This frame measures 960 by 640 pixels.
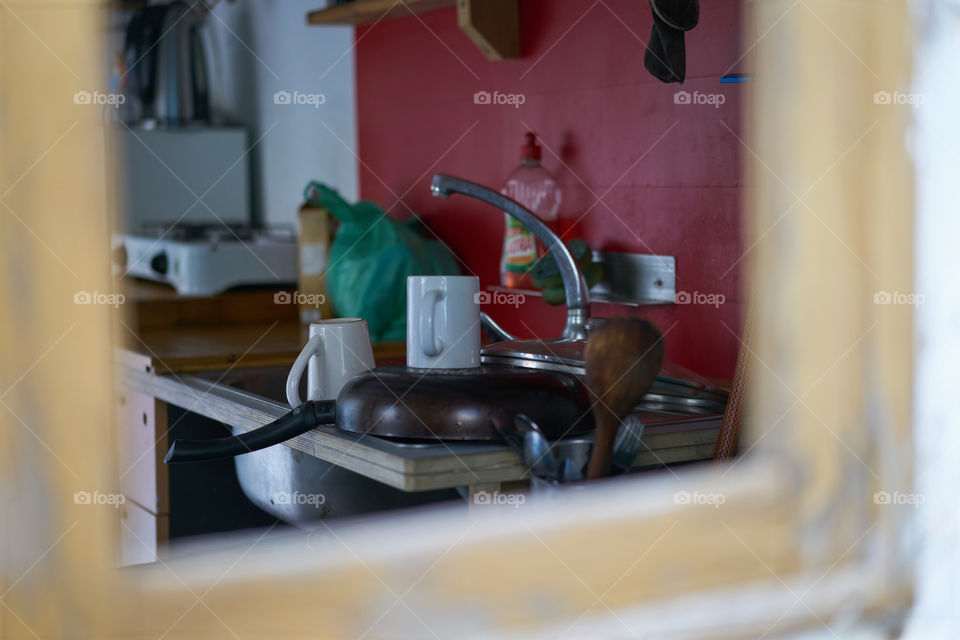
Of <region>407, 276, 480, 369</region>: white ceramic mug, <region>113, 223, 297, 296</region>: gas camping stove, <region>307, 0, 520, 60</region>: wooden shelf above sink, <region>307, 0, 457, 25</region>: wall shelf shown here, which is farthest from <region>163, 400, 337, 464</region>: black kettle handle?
<region>113, 223, 297, 296</region>: gas camping stove

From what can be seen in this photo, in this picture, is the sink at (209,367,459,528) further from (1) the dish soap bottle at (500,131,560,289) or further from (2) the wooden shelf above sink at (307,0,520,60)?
(2) the wooden shelf above sink at (307,0,520,60)

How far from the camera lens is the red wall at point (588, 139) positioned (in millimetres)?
1571

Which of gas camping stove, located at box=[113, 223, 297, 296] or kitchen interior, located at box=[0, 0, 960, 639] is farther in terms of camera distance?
gas camping stove, located at box=[113, 223, 297, 296]

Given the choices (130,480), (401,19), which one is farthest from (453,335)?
(401,19)

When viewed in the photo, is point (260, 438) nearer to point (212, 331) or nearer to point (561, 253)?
point (561, 253)

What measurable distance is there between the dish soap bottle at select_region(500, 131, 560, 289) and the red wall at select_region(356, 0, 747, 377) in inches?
1.1

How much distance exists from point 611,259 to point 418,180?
64 cm

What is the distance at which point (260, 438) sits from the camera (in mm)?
1181

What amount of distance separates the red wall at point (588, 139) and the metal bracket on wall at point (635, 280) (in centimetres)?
1

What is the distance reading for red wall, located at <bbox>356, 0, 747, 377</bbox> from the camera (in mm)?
1571

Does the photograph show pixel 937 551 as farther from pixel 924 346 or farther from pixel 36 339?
pixel 36 339

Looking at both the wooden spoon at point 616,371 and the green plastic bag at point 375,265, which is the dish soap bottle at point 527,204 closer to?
the green plastic bag at point 375,265

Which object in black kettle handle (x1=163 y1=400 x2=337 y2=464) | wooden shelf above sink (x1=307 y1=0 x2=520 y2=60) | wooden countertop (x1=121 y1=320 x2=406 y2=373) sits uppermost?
wooden shelf above sink (x1=307 y1=0 x2=520 y2=60)

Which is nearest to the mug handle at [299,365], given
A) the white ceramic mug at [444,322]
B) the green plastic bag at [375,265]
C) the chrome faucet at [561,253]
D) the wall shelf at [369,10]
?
the white ceramic mug at [444,322]
